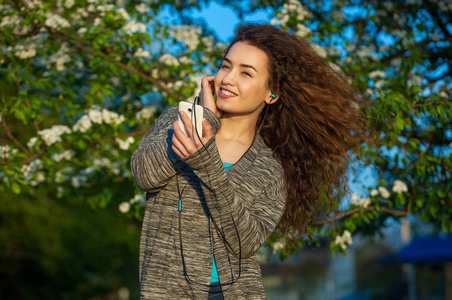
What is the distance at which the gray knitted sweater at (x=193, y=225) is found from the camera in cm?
217

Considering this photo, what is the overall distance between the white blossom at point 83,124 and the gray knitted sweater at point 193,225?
219 centimetres

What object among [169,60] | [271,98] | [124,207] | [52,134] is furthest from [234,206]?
[169,60]

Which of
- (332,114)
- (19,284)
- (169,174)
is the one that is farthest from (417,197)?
(19,284)

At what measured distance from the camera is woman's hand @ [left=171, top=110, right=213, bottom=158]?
201 cm

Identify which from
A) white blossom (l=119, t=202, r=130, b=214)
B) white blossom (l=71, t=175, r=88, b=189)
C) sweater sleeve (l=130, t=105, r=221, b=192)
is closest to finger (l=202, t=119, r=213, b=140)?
sweater sleeve (l=130, t=105, r=221, b=192)

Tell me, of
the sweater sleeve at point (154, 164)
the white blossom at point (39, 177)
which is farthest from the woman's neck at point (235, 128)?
the white blossom at point (39, 177)

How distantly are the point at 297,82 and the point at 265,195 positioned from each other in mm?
639

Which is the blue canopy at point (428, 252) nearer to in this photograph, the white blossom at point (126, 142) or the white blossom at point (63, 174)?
the white blossom at point (63, 174)

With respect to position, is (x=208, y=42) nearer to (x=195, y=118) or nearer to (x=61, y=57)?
(x=61, y=57)

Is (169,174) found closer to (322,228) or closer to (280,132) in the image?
(280,132)

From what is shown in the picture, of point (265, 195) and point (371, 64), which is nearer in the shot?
point (265, 195)

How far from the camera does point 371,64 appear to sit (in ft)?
16.5

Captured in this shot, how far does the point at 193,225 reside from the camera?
2.29 m

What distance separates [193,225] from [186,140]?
43 centimetres
